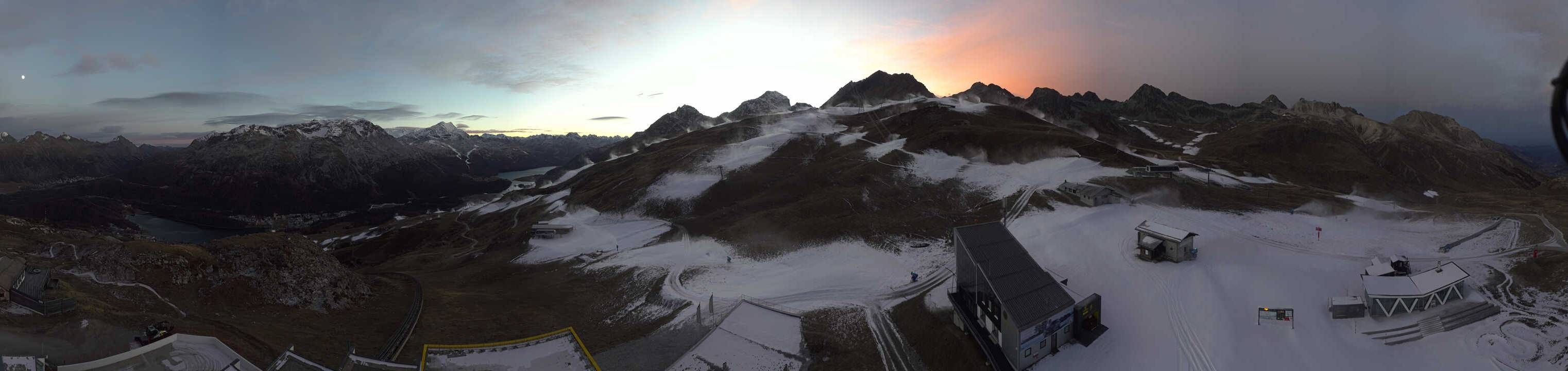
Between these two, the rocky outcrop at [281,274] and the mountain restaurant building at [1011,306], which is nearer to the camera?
the mountain restaurant building at [1011,306]

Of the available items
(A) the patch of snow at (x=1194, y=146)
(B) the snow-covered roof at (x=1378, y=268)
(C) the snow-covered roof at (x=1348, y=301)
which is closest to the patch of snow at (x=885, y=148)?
→ (B) the snow-covered roof at (x=1378, y=268)

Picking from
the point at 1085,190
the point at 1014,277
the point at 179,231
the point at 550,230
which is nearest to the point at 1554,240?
the point at 1085,190

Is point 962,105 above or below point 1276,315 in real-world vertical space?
above

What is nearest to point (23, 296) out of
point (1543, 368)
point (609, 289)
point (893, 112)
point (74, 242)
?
point (74, 242)

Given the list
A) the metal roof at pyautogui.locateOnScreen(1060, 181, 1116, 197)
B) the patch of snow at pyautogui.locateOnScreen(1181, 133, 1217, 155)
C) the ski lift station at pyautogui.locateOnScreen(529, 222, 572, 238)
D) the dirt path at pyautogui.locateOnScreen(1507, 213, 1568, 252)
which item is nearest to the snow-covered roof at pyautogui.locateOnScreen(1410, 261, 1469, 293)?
the dirt path at pyautogui.locateOnScreen(1507, 213, 1568, 252)

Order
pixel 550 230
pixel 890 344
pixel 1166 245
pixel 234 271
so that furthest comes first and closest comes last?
pixel 550 230, pixel 1166 245, pixel 234 271, pixel 890 344

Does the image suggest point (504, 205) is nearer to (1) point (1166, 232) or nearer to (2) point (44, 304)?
(2) point (44, 304)

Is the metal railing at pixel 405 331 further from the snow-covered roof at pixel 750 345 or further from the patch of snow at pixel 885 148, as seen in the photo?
the patch of snow at pixel 885 148
